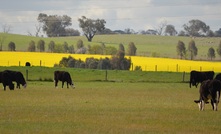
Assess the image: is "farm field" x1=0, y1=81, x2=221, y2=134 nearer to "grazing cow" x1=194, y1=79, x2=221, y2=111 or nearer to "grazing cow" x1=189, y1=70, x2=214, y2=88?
"grazing cow" x1=194, y1=79, x2=221, y2=111

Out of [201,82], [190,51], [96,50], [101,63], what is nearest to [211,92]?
[201,82]

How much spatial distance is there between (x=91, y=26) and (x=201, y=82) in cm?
13282

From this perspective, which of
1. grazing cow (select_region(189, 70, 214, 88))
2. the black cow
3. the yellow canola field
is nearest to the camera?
the black cow

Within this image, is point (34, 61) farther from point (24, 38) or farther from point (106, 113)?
point (106, 113)

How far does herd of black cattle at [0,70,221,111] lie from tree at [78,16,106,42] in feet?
390

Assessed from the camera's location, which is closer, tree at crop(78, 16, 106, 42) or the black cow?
the black cow

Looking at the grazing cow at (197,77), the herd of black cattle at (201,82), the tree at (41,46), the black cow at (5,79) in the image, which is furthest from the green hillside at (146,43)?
the black cow at (5,79)

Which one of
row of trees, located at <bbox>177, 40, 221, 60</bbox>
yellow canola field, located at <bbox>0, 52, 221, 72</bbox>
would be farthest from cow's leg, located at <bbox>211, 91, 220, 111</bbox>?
row of trees, located at <bbox>177, 40, 221, 60</bbox>

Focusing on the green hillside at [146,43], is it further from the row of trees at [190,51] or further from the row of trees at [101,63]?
the row of trees at [101,63]

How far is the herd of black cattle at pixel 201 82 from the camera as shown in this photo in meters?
25.9

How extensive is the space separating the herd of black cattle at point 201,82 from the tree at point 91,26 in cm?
11882

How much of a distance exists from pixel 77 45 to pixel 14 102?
98.5 m

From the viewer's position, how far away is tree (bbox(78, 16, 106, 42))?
6939 inches

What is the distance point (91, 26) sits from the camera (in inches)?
7042
